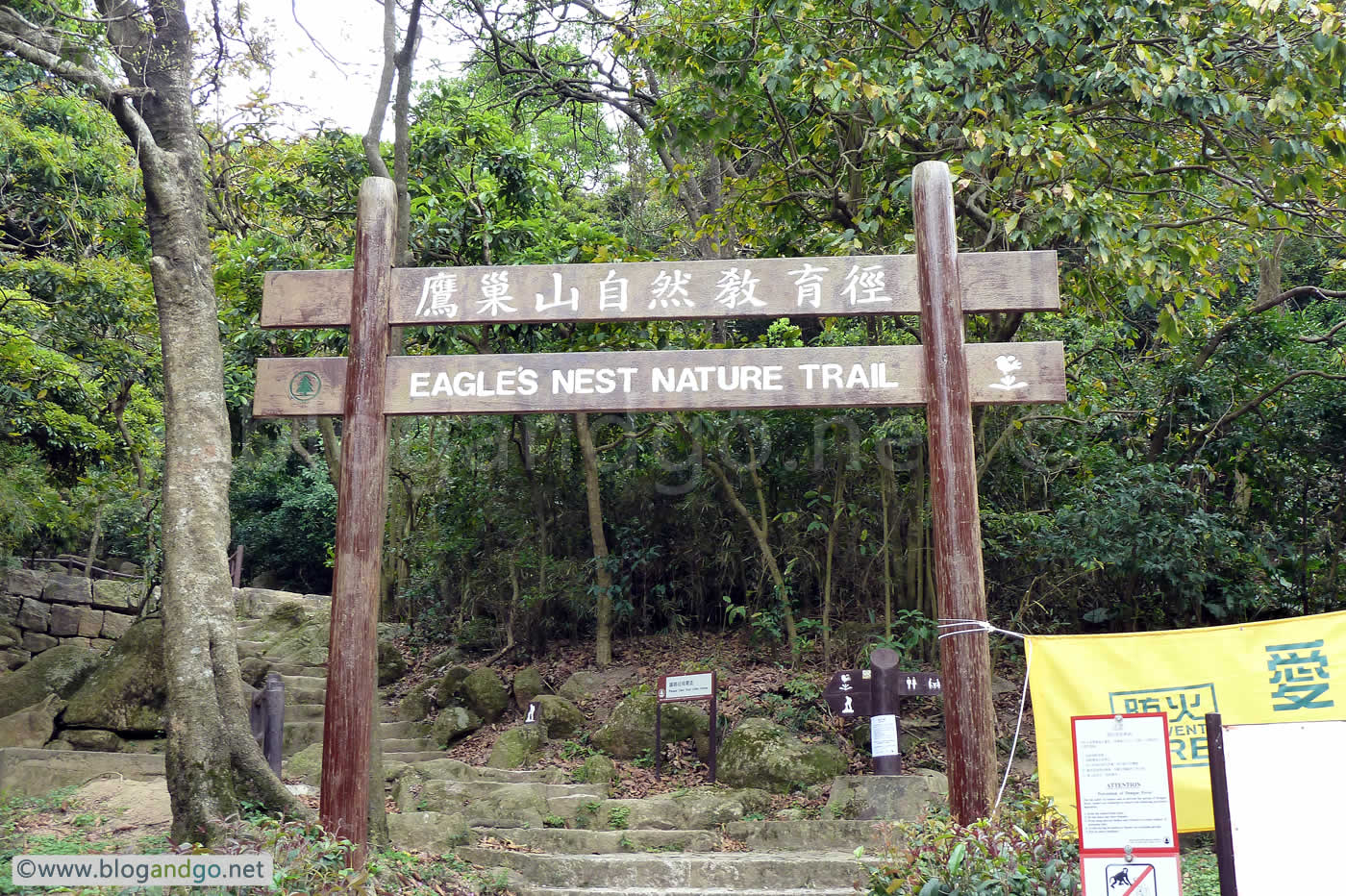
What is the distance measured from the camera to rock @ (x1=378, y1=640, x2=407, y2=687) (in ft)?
46.6

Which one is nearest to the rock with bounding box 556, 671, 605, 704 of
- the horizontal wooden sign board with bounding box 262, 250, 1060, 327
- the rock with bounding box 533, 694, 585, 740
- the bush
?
the rock with bounding box 533, 694, 585, 740

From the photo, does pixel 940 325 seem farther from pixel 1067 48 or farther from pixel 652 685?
pixel 652 685

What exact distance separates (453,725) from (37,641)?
6.77 m

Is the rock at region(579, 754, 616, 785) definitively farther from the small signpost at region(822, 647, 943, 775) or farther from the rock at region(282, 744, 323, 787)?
the rock at region(282, 744, 323, 787)

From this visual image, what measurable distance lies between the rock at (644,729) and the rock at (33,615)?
8845 mm

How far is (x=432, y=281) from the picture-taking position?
233 inches

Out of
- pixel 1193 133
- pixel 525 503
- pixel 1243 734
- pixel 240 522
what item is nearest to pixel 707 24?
pixel 1193 133

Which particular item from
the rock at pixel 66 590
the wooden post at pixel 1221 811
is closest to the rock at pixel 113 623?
the rock at pixel 66 590

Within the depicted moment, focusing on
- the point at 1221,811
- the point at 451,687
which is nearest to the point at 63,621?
the point at 451,687

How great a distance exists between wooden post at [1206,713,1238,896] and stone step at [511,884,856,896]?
3.72 meters

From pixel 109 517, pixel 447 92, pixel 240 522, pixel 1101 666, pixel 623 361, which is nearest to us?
pixel 1101 666

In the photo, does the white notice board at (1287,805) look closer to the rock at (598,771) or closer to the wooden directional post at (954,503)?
the wooden directional post at (954,503)

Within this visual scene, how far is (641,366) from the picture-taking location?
5.64 meters

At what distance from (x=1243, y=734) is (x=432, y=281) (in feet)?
14.7
